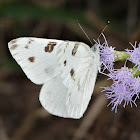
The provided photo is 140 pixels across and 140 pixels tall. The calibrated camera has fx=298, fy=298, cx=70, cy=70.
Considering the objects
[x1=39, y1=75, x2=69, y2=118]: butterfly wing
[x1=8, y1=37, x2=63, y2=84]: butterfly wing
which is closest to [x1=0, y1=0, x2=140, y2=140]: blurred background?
[x1=39, y1=75, x2=69, y2=118]: butterfly wing

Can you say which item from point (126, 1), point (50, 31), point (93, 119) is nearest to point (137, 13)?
point (126, 1)

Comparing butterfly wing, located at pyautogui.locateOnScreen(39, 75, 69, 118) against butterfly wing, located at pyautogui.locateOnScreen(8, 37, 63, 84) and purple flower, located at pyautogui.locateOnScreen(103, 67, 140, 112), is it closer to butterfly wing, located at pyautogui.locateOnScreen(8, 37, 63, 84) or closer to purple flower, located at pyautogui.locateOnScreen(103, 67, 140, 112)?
butterfly wing, located at pyautogui.locateOnScreen(8, 37, 63, 84)

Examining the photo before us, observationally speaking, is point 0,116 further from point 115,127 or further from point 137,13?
point 137,13

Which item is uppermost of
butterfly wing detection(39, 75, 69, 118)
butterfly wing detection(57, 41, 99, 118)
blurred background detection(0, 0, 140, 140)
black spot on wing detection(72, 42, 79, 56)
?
black spot on wing detection(72, 42, 79, 56)

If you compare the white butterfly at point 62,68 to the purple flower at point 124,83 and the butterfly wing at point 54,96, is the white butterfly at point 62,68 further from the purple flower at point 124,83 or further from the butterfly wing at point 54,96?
the purple flower at point 124,83

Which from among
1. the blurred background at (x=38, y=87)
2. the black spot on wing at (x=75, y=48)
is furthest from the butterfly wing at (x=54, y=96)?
the blurred background at (x=38, y=87)
